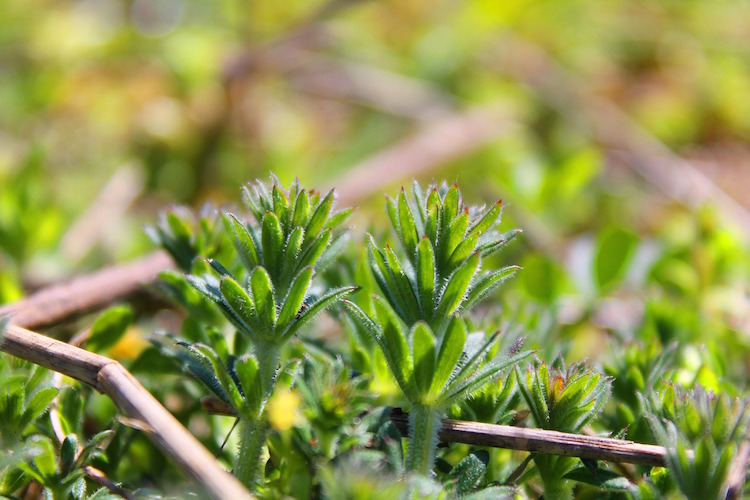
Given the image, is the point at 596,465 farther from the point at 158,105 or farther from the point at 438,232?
the point at 158,105

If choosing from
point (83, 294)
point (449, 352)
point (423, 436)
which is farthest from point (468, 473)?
point (83, 294)

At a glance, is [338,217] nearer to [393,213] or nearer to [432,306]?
[393,213]

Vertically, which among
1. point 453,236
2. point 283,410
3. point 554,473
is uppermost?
point 453,236

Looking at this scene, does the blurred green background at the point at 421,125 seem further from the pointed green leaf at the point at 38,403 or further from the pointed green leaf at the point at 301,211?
the pointed green leaf at the point at 38,403

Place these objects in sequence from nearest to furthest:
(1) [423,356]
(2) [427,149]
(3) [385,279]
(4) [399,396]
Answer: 1. (1) [423,356]
2. (3) [385,279]
3. (4) [399,396]
4. (2) [427,149]

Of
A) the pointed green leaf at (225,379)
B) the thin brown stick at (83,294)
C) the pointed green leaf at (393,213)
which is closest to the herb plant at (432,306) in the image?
the pointed green leaf at (393,213)

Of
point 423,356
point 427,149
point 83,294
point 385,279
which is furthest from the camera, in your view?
point 427,149

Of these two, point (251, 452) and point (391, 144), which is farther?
point (391, 144)
